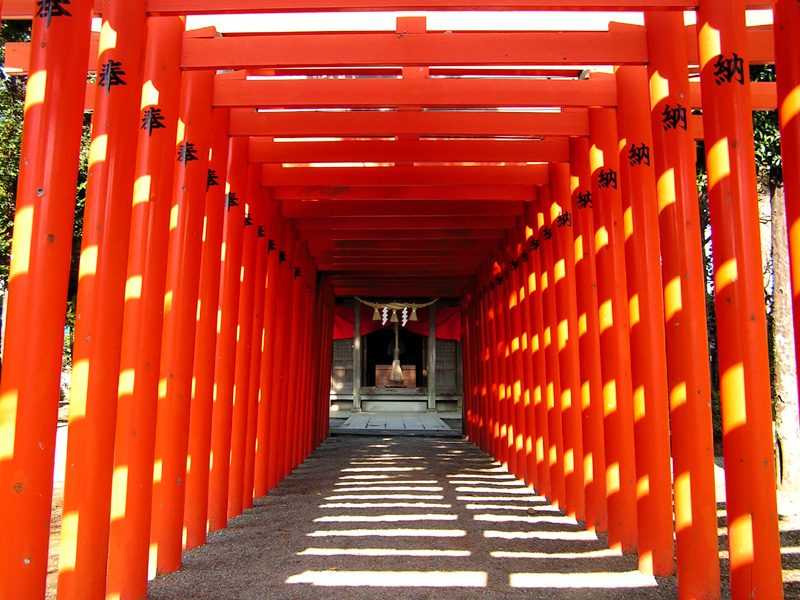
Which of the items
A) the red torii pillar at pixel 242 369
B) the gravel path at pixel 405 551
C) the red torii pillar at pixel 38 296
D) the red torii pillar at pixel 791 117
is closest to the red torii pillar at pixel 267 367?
the gravel path at pixel 405 551

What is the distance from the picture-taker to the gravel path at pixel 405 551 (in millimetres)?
3279

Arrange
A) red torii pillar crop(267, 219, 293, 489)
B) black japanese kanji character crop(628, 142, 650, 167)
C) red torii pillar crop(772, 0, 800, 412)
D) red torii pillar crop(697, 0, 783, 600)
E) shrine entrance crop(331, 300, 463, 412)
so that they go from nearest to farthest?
red torii pillar crop(772, 0, 800, 412) < red torii pillar crop(697, 0, 783, 600) < black japanese kanji character crop(628, 142, 650, 167) < red torii pillar crop(267, 219, 293, 489) < shrine entrance crop(331, 300, 463, 412)

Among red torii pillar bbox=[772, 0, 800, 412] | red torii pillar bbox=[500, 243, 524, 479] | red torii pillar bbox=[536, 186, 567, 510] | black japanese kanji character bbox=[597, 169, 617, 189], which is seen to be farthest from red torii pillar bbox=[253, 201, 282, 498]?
red torii pillar bbox=[772, 0, 800, 412]

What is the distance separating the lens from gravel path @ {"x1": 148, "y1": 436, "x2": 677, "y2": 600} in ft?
10.8

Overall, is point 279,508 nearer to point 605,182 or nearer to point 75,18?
point 605,182

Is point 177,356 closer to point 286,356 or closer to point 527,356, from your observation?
point 286,356

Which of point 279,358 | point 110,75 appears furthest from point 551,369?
point 110,75

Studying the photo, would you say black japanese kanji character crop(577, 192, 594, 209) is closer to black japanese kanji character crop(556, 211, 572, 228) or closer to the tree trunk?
black japanese kanji character crop(556, 211, 572, 228)

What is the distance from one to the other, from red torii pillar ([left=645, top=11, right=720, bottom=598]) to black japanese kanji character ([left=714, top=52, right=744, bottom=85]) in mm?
346

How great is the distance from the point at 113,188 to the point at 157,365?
0.97 m

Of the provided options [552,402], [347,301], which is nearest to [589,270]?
[552,402]

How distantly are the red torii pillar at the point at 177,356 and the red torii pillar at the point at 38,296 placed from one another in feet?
3.58

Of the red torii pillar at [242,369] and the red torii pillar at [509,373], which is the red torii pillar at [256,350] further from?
the red torii pillar at [509,373]

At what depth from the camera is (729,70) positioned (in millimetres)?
2805
